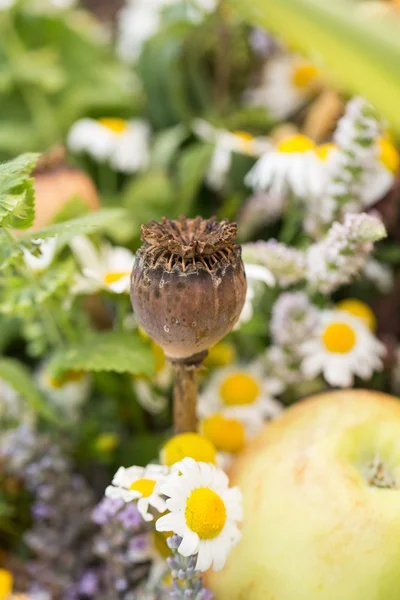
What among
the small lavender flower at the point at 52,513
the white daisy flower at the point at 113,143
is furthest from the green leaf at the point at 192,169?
the small lavender flower at the point at 52,513

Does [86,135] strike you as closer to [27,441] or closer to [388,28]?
[27,441]

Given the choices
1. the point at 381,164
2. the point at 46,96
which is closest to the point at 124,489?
the point at 381,164

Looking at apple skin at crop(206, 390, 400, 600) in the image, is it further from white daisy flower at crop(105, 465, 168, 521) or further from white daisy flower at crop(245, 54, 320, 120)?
white daisy flower at crop(245, 54, 320, 120)

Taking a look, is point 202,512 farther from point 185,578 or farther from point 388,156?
point 388,156

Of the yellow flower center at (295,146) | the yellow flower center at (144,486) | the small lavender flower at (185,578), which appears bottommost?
the small lavender flower at (185,578)

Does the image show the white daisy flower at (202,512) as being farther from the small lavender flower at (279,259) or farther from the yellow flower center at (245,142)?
the yellow flower center at (245,142)

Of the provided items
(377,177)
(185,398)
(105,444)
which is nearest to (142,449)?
(105,444)

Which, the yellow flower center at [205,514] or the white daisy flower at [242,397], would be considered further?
the white daisy flower at [242,397]
